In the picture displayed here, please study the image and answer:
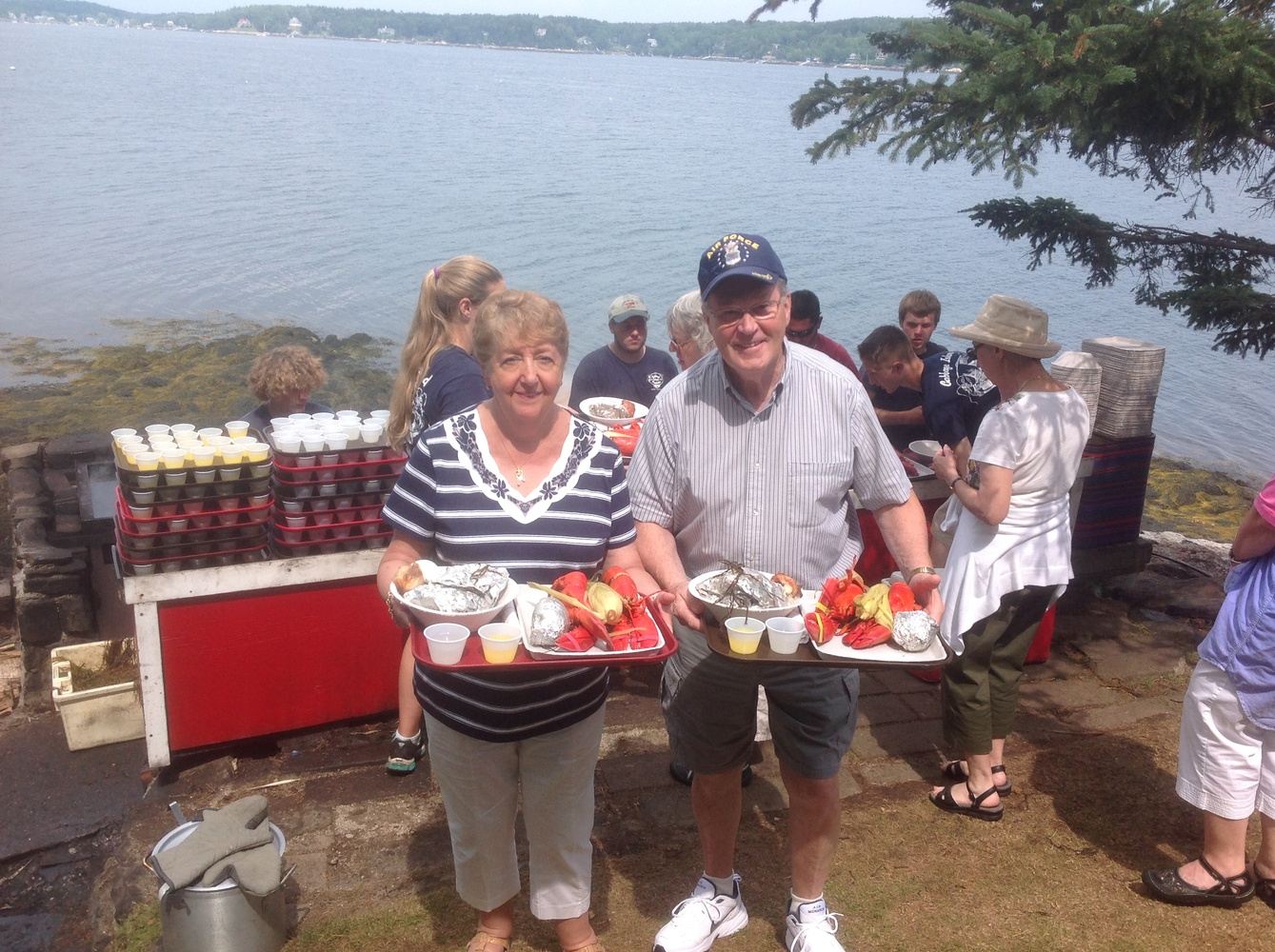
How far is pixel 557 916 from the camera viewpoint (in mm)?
3387

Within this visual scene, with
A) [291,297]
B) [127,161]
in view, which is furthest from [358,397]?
[127,161]

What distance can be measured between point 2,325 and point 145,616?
23516 millimetres

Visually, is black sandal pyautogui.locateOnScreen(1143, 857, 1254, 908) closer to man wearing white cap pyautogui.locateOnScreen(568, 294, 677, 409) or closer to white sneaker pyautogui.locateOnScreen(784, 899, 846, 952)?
white sneaker pyautogui.locateOnScreen(784, 899, 846, 952)

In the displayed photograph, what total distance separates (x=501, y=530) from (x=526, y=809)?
2.95ft

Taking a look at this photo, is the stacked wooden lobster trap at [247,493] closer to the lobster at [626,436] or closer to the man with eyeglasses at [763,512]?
the lobster at [626,436]

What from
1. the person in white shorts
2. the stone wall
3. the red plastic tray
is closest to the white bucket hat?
the person in white shorts

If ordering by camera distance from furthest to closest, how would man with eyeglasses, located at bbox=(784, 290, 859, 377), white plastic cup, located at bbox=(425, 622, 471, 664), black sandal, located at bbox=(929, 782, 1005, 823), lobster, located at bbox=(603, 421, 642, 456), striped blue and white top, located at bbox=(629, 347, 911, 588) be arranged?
man with eyeglasses, located at bbox=(784, 290, 859, 377) → lobster, located at bbox=(603, 421, 642, 456) → black sandal, located at bbox=(929, 782, 1005, 823) → striped blue and white top, located at bbox=(629, 347, 911, 588) → white plastic cup, located at bbox=(425, 622, 471, 664)

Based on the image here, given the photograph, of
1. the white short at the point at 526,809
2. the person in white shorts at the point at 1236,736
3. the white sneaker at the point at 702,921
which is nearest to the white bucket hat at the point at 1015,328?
the person in white shorts at the point at 1236,736

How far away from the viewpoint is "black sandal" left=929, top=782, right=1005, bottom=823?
4484 mm

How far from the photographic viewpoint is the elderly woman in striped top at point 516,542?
3074 millimetres

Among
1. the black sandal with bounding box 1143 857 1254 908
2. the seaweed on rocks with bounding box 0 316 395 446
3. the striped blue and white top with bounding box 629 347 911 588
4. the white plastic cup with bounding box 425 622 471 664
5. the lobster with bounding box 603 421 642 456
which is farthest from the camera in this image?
the seaweed on rocks with bounding box 0 316 395 446

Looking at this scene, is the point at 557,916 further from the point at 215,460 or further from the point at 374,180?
the point at 374,180

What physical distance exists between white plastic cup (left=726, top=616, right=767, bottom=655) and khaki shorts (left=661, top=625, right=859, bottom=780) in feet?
A: 0.50

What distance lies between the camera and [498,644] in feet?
9.57
